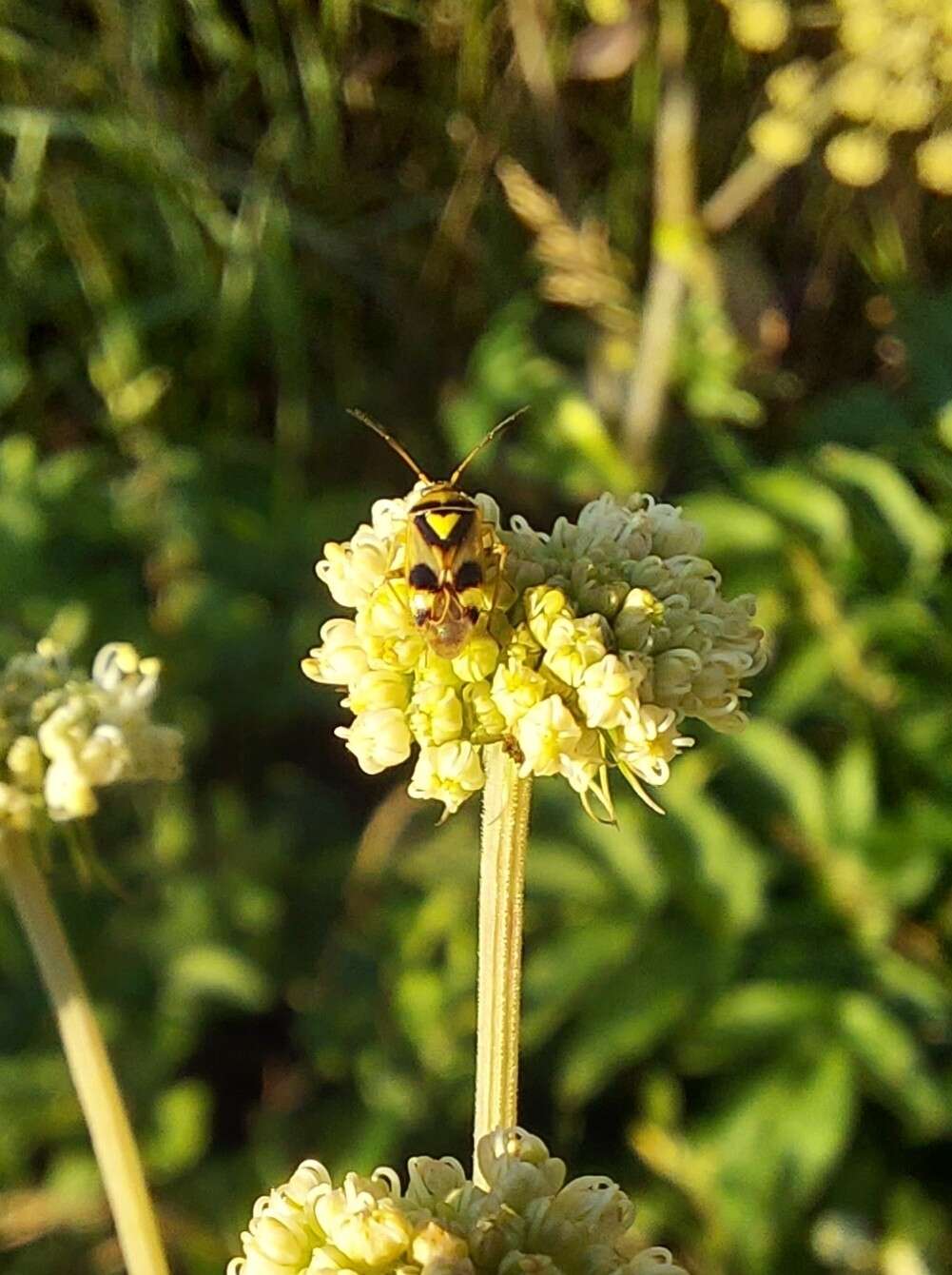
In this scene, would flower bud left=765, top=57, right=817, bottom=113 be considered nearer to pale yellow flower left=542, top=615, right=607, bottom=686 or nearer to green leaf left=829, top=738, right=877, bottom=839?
green leaf left=829, top=738, right=877, bottom=839

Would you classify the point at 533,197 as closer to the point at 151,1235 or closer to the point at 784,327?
the point at 784,327

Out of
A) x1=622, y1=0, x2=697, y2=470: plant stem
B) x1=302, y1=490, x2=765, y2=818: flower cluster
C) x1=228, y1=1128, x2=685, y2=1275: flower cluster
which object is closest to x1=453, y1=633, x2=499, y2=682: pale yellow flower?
x1=302, y1=490, x2=765, y2=818: flower cluster

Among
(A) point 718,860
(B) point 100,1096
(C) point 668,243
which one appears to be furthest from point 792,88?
(B) point 100,1096

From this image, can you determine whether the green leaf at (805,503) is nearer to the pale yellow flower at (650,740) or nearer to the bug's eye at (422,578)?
the pale yellow flower at (650,740)

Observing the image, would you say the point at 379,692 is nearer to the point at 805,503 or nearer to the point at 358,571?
the point at 358,571

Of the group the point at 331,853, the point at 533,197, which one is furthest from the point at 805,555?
the point at 331,853

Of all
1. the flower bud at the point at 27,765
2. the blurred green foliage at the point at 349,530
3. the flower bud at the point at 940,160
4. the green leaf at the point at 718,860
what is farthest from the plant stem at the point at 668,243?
the flower bud at the point at 27,765

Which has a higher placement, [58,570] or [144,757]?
[58,570]
